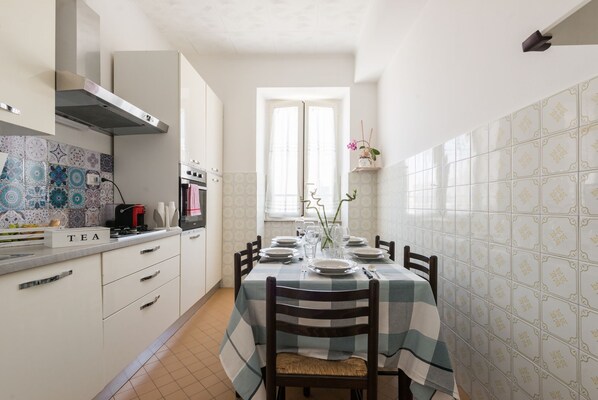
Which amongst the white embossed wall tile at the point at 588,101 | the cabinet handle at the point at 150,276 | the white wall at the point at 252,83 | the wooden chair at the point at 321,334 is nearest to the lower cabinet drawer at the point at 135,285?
the cabinet handle at the point at 150,276

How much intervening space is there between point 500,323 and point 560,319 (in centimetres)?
35

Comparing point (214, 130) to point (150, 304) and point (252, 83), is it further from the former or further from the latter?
point (150, 304)

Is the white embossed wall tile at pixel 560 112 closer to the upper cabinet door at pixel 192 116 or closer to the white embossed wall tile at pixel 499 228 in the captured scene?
the white embossed wall tile at pixel 499 228

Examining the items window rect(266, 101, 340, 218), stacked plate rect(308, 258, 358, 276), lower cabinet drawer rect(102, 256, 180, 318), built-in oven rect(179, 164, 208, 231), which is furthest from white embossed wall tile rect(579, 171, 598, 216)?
window rect(266, 101, 340, 218)

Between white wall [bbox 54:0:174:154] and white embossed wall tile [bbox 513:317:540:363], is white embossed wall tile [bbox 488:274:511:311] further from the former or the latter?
white wall [bbox 54:0:174:154]

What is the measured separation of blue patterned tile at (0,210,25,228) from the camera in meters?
1.52

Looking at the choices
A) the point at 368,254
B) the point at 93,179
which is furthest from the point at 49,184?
the point at 368,254

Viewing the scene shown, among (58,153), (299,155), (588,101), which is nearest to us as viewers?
(588,101)

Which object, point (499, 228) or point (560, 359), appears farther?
point (499, 228)

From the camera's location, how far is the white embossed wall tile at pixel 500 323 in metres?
1.31

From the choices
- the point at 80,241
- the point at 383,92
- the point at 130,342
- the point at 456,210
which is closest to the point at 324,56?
the point at 383,92

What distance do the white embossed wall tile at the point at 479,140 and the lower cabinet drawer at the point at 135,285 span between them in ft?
6.91

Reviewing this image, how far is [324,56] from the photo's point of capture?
366 centimetres

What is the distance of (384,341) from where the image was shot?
3.97 feet
